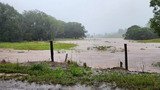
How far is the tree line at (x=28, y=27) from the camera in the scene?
351 feet

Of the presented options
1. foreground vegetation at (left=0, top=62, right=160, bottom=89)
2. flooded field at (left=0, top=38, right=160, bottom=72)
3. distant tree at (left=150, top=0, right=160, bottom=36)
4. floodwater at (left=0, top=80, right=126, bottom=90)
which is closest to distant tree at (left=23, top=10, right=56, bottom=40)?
flooded field at (left=0, top=38, right=160, bottom=72)

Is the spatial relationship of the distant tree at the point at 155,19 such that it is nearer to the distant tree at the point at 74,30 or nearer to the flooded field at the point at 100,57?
the flooded field at the point at 100,57

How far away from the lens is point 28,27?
126000 millimetres

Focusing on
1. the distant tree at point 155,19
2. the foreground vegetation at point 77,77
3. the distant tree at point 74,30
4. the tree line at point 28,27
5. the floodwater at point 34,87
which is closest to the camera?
the foreground vegetation at point 77,77

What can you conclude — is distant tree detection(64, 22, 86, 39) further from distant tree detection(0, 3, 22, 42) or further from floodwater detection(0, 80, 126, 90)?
floodwater detection(0, 80, 126, 90)

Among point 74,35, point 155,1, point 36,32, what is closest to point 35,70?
point 155,1

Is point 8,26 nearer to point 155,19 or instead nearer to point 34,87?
point 155,19

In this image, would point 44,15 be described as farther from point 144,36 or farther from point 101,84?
point 101,84

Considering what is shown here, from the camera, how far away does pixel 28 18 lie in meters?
136

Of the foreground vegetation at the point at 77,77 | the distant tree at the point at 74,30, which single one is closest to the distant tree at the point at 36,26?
the distant tree at the point at 74,30

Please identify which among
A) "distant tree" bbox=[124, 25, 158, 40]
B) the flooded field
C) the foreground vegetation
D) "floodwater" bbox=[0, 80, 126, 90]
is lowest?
the flooded field

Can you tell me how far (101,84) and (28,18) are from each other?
12550cm

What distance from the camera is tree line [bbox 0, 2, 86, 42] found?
10706 cm

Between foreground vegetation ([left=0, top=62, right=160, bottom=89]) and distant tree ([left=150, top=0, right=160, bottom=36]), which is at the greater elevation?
distant tree ([left=150, top=0, right=160, bottom=36])
